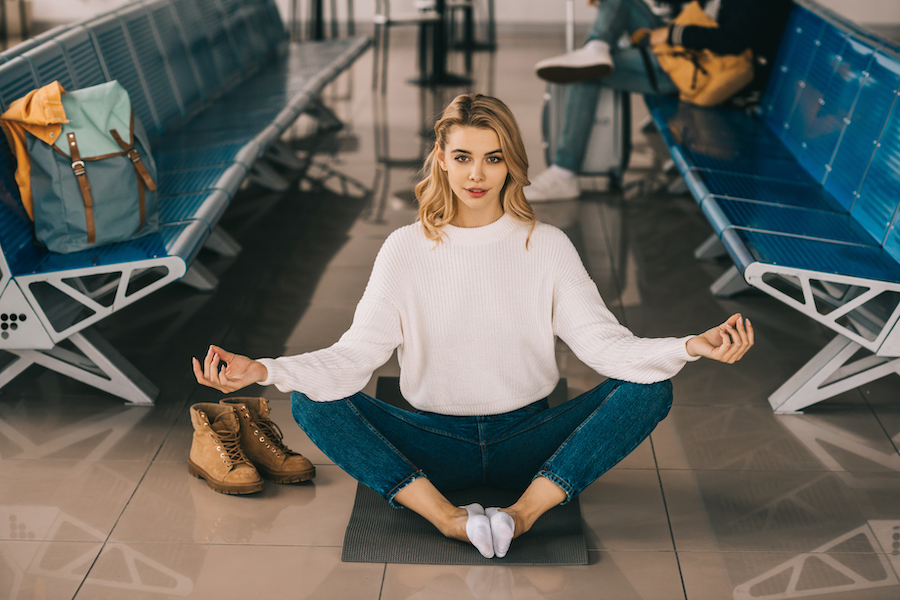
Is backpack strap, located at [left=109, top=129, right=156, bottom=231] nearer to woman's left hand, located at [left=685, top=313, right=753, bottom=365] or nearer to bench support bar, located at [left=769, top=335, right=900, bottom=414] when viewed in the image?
woman's left hand, located at [left=685, top=313, right=753, bottom=365]

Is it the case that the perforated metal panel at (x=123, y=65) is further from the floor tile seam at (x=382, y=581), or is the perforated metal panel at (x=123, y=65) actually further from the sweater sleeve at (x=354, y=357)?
the floor tile seam at (x=382, y=581)

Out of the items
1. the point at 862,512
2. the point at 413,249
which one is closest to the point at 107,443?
the point at 413,249

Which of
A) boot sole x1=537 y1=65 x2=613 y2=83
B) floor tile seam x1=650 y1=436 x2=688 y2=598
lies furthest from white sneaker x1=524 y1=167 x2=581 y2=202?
floor tile seam x1=650 y1=436 x2=688 y2=598

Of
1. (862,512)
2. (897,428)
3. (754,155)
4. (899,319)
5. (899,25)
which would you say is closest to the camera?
(862,512)

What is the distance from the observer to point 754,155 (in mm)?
3836

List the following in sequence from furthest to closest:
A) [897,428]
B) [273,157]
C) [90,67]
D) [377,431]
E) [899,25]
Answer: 1. [899,25]
2. [273,157]
3. [90,67]
4. [897,428]
5. [377,431]

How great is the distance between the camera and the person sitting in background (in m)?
4.27

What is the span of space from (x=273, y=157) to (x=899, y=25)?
8.40m

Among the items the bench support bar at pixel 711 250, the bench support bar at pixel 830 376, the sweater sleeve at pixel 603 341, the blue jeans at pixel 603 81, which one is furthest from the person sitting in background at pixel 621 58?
the sweater sleeve at pixel 603 341

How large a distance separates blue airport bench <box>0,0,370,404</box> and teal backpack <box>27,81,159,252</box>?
62mm

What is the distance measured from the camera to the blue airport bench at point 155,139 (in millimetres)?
2699

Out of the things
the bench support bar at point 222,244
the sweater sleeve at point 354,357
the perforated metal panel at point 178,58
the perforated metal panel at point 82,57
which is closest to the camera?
the sweater sleeve at point 354,357

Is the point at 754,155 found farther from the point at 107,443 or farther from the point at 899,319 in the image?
the point at 107,443

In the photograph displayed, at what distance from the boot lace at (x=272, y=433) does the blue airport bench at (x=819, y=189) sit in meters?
1.49
